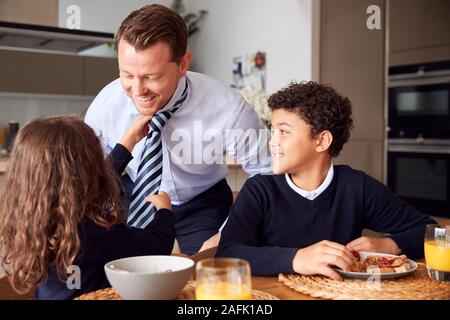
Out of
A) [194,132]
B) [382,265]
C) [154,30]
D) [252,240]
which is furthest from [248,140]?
[382,265]

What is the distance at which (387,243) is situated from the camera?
4.27 feet

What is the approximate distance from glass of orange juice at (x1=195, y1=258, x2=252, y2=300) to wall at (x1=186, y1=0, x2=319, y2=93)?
377 cm

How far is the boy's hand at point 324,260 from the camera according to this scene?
1049 millimetres

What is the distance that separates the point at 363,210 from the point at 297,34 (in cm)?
329

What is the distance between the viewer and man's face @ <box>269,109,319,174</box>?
1.42m

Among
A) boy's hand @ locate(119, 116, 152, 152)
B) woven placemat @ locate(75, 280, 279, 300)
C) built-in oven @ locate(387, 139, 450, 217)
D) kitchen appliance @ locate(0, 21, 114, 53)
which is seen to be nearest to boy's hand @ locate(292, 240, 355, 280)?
woven placemat @ locate(75, 280, 279, 300)

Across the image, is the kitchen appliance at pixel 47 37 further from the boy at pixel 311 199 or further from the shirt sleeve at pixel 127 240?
the shirt sleeve at pixel 127 240

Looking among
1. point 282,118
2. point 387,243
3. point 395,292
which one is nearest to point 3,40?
point 282,118

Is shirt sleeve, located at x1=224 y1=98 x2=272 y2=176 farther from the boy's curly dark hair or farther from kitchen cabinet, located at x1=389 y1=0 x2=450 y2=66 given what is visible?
kitchen cabinet, located at x1=389 y1=0 x2=450 y2=66

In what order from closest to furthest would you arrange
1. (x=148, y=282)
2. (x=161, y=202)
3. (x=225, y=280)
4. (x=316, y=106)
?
(x=225, y=280)
(x=148, y=282)
(x=161, y=202)
(x=316, y=106)

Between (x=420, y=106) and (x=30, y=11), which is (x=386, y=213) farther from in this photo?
(x=30, y=11)

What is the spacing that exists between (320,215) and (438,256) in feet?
1.21

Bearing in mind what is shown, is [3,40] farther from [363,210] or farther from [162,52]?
[363,210]

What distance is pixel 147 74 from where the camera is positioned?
157 centimetres
